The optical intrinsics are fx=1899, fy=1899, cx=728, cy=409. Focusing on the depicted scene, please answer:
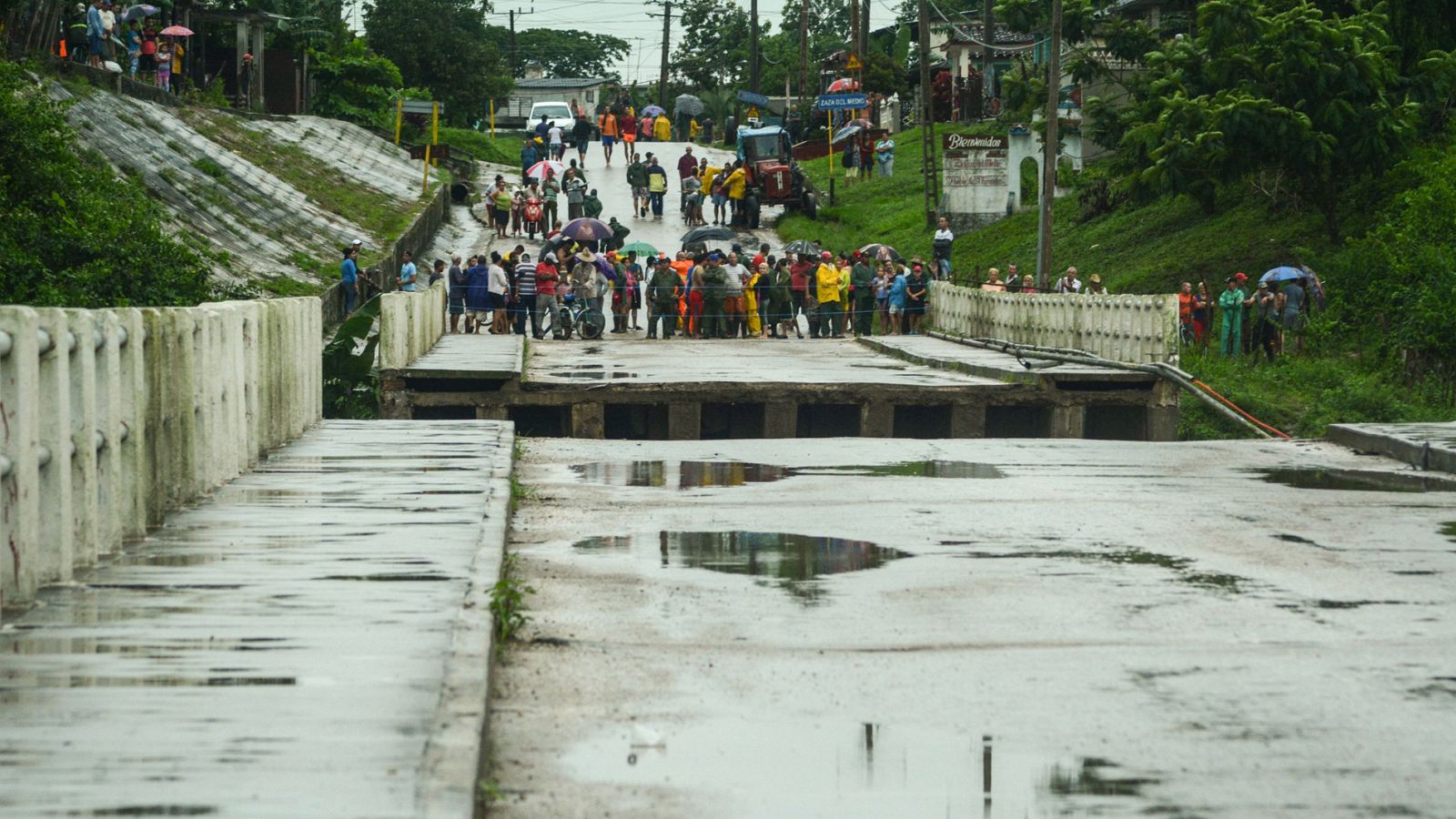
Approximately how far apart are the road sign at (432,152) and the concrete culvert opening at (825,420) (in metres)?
31.7

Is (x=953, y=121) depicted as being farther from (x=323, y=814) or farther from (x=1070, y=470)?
(x=323, y=814)

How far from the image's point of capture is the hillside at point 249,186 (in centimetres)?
3606

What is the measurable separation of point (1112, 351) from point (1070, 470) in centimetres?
1197

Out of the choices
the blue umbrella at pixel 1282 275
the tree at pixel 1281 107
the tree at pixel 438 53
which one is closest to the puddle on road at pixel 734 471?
the blue umbrella at pixel 1282 275

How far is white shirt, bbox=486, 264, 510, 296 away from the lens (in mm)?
35562

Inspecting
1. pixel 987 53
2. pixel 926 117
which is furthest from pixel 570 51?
pixel 926 117

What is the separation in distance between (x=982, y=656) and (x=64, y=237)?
18120 millimetres

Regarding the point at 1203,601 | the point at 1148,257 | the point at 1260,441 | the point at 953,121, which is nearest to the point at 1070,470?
the point at 1260,441

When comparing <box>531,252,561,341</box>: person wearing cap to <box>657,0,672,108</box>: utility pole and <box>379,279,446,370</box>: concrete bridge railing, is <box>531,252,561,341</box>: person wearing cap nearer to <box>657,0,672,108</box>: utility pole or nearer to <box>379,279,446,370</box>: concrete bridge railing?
<box>379,279,446,370</box>: concrete bridge railing

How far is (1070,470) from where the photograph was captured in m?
15.1

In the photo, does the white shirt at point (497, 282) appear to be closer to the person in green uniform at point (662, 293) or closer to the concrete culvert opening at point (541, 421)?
the person in green uniform at point (662, 293)

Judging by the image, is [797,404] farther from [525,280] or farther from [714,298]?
[525,280]

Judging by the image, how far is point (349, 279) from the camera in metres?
34.4

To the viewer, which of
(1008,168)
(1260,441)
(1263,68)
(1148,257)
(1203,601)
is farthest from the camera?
(1008,168)
